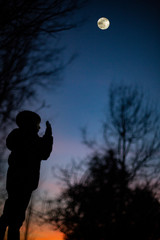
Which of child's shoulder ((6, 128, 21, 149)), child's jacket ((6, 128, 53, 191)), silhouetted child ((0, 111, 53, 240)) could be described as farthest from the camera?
child's shoulder ((6, 128, 21, 149))

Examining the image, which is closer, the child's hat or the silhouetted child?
the silhouetted child

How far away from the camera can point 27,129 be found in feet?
6.77

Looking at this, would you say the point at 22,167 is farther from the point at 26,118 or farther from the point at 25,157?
the point at 26,118

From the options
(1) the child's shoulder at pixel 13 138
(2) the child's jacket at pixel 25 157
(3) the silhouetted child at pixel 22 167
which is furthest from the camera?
(1) the child's shoulder at pixel 13 138

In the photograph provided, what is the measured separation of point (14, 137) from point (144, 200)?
994cm

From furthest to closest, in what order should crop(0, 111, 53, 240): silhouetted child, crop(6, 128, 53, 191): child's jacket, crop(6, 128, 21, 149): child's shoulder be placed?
1. crop(6, 128, 21, 149): child's shoulder
2. crop(6, 128, 53, 191): child's jacket
3. crop(0, 111, 53, 240): silhouetted child

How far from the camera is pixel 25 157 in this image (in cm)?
197

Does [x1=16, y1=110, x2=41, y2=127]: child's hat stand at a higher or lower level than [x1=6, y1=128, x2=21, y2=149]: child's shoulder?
higher

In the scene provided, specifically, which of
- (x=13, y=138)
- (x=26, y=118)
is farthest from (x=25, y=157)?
(x=26, y=118)

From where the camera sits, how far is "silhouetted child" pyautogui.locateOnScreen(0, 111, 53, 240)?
1.80m

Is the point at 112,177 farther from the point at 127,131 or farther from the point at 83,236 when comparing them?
the point at 83,236

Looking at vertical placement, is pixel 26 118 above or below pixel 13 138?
above

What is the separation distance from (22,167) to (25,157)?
0.10 metres

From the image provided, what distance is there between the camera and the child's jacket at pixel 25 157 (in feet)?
6.24
